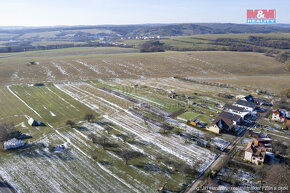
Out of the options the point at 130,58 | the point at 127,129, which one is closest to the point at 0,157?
the point at 127,129

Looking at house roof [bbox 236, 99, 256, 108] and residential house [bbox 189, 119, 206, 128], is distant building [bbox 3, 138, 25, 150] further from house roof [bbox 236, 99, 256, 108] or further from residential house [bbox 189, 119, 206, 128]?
house roof [bbox 236, 99, 256, 108]

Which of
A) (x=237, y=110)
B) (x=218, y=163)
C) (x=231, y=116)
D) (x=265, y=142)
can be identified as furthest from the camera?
(x=237, y=110)

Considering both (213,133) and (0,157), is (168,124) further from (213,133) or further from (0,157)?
(0,157)

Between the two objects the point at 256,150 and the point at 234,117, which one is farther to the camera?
the point at 234,117

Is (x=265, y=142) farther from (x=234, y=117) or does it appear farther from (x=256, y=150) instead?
(x=234, y=117)

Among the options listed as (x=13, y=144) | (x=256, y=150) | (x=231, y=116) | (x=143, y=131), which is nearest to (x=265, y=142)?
(x=256, y=150)

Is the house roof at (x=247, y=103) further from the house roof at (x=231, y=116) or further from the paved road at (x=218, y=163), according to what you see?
the paved road at (x=218, y=163)

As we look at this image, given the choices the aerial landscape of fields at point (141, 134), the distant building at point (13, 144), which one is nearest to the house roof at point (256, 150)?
the aerial landscape of fields at point (141, 134)

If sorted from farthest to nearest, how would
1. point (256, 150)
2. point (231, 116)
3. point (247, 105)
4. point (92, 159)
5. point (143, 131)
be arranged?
point (247, 105) < point (231, 116) < point (143, 131) < point (256, 150) < point (92, 159)

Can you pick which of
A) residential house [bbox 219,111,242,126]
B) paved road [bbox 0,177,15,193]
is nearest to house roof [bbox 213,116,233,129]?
residential house [bbox 219,111,242,126]
